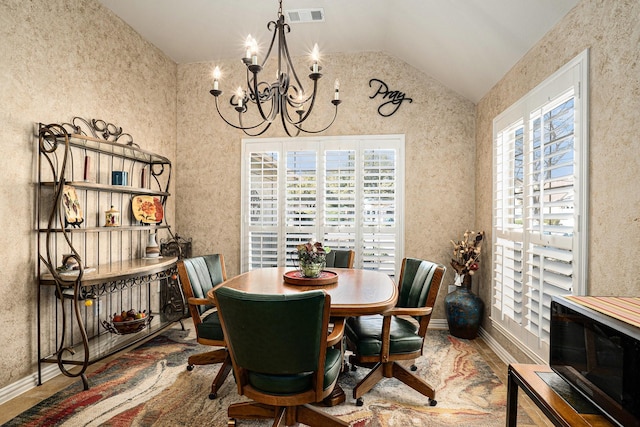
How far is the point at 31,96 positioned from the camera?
2.56 metres

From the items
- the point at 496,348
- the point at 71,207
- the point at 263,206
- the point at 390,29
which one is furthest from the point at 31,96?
the point at 496,348

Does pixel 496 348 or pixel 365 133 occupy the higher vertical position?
pixel 365 133

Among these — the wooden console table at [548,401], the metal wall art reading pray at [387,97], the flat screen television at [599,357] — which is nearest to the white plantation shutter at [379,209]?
the metal wall art reading pray at [387,97]

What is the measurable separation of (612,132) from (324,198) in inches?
107

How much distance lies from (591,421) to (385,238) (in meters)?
2.90

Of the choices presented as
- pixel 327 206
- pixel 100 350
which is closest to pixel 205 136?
pixel 327 206

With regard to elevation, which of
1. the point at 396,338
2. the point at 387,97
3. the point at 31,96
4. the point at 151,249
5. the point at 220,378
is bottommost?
the point at 220,378

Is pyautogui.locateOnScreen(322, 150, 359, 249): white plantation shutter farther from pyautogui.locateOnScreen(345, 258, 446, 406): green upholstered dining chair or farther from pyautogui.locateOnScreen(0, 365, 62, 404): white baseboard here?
pyautogui.locateOnScreen(0, 365, 62, 404): white baseboard

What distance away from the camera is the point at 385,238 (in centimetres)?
401

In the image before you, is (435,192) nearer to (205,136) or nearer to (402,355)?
(402,355)

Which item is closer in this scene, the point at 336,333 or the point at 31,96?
the point at 336,333

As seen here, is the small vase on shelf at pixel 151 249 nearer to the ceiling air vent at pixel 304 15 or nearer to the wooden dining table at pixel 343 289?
the wooden dining table at pixel 343 289

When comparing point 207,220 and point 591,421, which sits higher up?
point 207,220

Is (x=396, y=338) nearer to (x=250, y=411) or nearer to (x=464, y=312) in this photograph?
(x=250, y=411)
